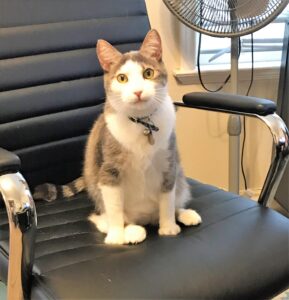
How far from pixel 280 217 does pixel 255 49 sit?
1.07 meters

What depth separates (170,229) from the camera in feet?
3.50

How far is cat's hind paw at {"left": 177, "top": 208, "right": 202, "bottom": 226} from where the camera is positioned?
110cm

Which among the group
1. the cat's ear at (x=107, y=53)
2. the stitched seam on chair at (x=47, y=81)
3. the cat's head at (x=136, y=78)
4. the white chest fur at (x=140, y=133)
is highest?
the cat's ear at (x=107, y=53)

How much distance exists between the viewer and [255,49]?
78.0 inches

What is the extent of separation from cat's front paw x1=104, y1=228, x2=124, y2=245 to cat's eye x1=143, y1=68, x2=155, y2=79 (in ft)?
1.13

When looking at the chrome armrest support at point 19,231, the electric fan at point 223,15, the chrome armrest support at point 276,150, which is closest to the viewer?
the chrome armrest support at point 19,231

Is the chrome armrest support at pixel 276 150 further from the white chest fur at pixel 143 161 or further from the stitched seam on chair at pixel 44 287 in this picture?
the stitched seam on chair at pixel 44 287

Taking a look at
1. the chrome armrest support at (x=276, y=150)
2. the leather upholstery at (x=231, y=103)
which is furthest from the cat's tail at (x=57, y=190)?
the chrome armrest support at (x=276, y=150)

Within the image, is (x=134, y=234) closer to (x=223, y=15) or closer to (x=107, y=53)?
(x=107, y=53)

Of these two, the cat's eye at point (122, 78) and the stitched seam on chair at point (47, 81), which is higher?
the cat's eye at point (122, 78)

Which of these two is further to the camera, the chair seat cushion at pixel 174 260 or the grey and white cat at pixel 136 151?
the grey and white cat at pixel 136 151

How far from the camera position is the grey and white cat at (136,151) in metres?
1.03

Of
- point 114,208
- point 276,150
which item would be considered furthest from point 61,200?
point 276,150

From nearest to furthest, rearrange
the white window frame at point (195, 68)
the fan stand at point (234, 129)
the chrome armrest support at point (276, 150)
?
1. the chrome armrest support at point (276, 150)
2. the fan stand at point (234, 129)
3. the white window frame at point (195, 68)
